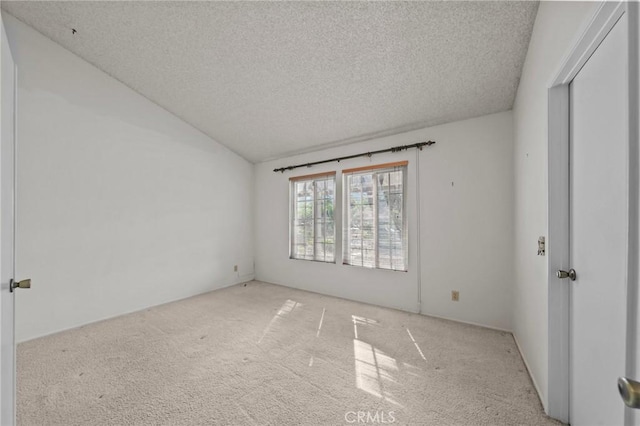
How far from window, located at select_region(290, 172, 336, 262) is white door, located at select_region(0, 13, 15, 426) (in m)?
3.19

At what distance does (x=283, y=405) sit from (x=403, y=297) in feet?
6.77

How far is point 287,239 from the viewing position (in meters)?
4.46

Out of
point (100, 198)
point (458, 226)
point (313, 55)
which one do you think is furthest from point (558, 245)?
point (100, 198)

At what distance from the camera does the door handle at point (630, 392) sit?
1.60 feet

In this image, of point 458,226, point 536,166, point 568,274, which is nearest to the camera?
point 568,274

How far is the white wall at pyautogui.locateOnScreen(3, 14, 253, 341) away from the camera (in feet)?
8.73

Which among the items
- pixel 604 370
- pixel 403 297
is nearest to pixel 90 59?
pixel 403 297

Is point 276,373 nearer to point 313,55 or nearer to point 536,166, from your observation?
point 536,166

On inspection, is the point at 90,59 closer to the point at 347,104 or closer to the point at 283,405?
the point at 347,104

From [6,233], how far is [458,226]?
3378 mm

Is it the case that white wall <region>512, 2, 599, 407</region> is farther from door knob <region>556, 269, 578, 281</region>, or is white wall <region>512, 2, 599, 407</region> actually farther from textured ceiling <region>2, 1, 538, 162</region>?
textured ceiling <region>2, 1, 538, 162</region>

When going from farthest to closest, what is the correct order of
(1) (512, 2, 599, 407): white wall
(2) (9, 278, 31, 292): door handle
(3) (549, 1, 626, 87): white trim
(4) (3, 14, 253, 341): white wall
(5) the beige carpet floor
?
(4) (3, 14, 253, 341): white wall → (5) the beige carpet floor → (1) (512, 2, 599, 407): white wall → (2) (9, 278, 31, 292): door handle → (3) (549, 1, 626, 87): white trim

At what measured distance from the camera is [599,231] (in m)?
1.14

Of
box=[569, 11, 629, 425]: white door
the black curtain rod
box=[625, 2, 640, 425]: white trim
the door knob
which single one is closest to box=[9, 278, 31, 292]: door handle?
box=[625, 2, 640, 425]: white trim
